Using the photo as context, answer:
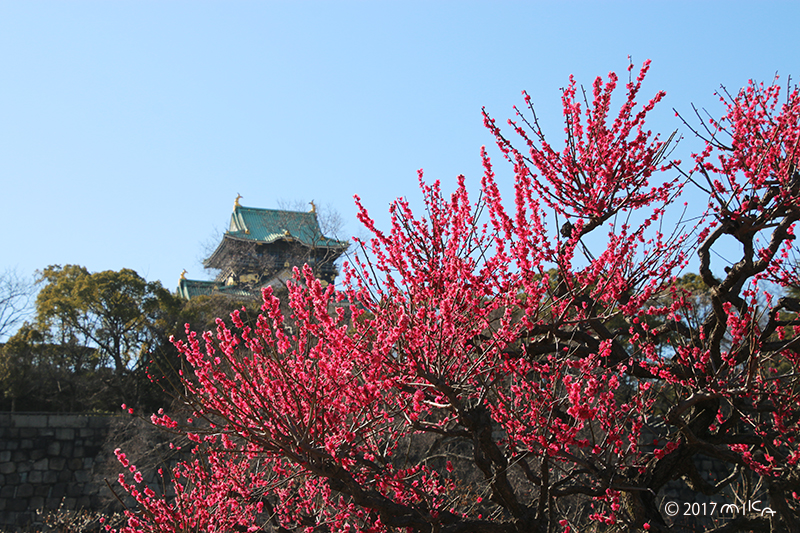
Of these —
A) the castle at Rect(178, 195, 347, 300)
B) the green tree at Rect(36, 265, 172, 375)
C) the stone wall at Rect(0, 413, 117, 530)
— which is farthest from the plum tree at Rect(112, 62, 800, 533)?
the castle at Rect(178, 195, 347, 300)

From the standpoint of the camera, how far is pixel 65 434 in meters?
12.8

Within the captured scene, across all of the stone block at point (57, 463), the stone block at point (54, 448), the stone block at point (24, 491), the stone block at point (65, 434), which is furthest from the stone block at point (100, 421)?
the stone block at point (24, 491)

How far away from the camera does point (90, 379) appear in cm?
1460

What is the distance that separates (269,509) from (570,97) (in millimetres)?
4013

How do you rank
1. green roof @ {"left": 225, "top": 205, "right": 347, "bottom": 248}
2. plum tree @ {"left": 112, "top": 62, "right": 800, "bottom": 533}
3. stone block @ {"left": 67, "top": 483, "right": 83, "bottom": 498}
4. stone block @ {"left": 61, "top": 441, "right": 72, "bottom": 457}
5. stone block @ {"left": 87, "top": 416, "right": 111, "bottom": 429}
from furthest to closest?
green roof @ {"left": 225, "top": 205, "right": 347, "bottom": 248}, stone block @ {"left": 87, "top": 416, "right": 111, "bottom": 429}, stone block @ {"left": 61, "top": 441, "right": 72, "bottom": 457}, stone block @ {"left": 67, "top": 483, "right": 83, "bottom": 498}, plum tree @ {"left": 112, "top": 62, "right": 800, "bottom": 533}

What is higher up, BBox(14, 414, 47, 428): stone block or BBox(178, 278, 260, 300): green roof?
BBox(178, 278, 260, 300): green roof

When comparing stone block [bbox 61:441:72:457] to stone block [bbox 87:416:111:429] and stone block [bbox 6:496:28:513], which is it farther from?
stone block [bbox 6:496:28:513]

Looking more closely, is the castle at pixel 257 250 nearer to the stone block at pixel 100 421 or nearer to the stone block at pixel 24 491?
the stone block at pixel 100 421

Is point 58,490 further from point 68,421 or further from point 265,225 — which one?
point 265,225

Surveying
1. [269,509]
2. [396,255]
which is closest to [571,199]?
[396,255]

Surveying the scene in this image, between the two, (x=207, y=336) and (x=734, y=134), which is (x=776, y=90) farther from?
(x=207, y=336)

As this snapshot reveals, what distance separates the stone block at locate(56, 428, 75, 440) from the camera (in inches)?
504

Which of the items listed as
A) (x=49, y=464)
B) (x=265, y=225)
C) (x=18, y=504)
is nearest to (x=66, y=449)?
(x=49, y=464)

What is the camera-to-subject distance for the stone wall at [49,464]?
12.1 m
